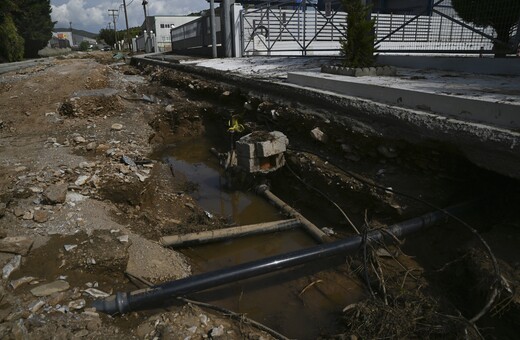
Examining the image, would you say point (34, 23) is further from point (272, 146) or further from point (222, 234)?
point (222, 234)

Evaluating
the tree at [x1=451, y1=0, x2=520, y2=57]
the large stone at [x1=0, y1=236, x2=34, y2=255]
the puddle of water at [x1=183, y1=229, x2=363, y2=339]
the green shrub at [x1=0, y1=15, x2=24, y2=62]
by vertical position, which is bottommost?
the puddle of water at [x1=183, y1=229, x2=363, y2=339]

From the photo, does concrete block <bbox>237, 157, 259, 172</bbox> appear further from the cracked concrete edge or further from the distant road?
the distant road

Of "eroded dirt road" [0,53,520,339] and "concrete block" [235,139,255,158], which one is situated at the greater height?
"concrete block" [235,139,255,158]

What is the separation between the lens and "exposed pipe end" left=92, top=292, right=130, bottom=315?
2.91m

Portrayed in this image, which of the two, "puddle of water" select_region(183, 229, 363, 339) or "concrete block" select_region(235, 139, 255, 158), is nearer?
"puddle of water" select_region(183, 229, 363, 339)

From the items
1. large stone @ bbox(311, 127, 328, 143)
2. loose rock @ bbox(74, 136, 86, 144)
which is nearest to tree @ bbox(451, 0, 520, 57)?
large stone @ bbox(311, 127, 328, 143)

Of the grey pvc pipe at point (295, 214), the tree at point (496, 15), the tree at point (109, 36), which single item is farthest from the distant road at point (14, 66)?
the tree at point (109, 36)

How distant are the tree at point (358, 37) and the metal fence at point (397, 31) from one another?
518 millimetres

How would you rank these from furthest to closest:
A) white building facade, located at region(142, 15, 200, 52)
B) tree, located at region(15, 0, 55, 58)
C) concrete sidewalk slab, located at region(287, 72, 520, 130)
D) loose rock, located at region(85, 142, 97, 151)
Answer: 1. white building facade, located at region(142, 15, 200, 52)
2. tree, located at region(15, 0, 55, 58)
3. loose rock, located at region(85, 142, 97, 151)
4. concrete sidewalk slab, located at region(287, 72, 520, 130)

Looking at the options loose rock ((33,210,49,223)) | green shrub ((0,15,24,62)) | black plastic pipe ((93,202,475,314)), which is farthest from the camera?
green shrub ((0,15,24,62))

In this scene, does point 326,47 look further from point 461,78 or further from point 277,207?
point 277,207

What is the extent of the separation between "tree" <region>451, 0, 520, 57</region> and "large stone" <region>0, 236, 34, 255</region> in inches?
292

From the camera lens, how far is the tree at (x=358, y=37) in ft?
21.1

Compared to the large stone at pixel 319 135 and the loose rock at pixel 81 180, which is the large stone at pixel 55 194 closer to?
the loose rock at pixel 81 180
